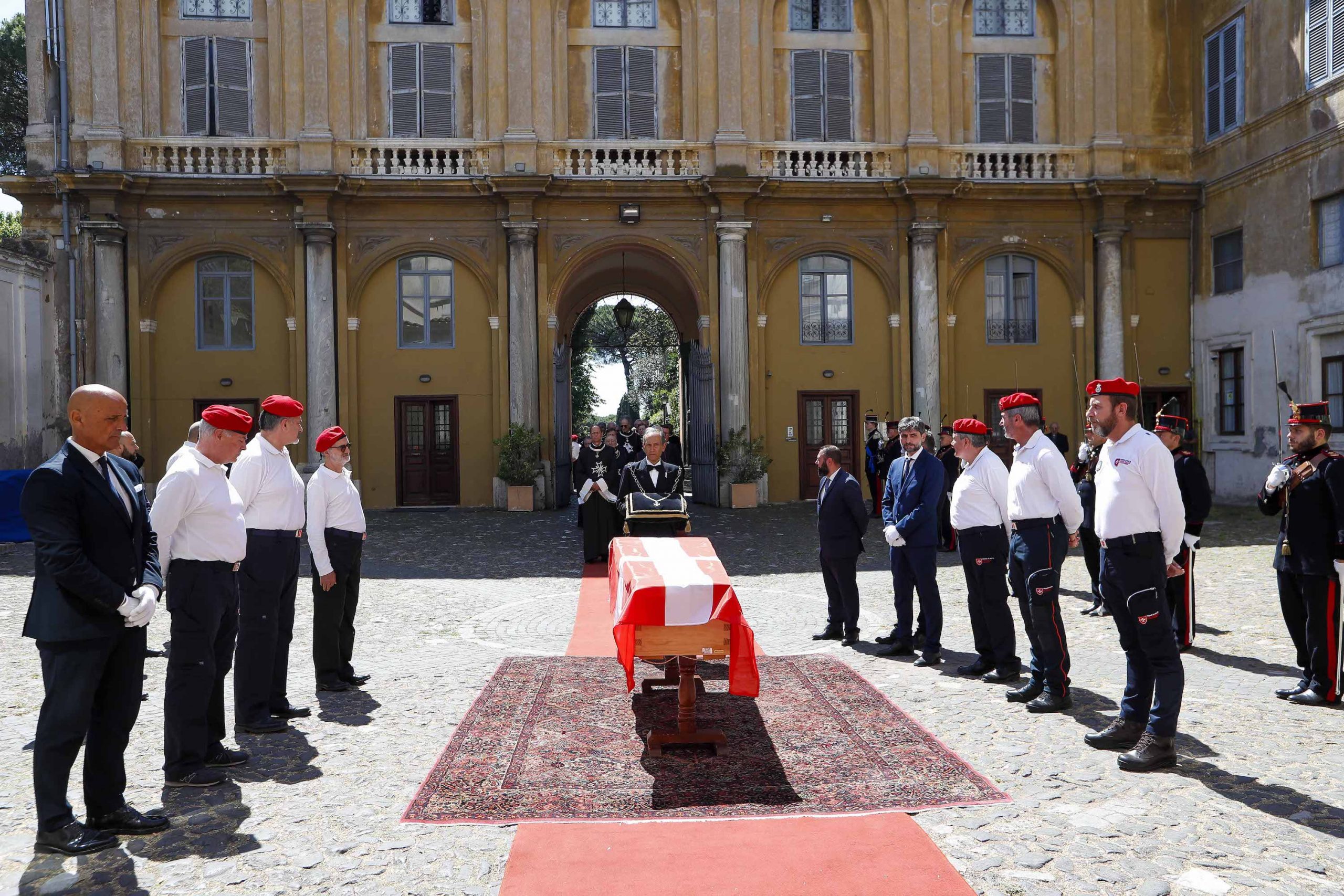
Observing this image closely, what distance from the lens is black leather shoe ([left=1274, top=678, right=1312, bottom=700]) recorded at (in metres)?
6.89

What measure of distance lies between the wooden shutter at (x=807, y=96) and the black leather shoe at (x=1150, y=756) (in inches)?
760

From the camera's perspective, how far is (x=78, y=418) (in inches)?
181

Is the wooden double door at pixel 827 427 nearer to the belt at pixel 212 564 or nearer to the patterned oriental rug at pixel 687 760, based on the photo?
the patterned oriental rug at pixel 687 760

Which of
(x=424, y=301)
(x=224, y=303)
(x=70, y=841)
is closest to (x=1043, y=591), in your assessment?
(x=70, y=841)

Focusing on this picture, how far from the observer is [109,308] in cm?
2114

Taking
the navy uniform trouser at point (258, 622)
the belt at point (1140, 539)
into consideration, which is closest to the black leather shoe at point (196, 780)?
the navy uniform trouser at point (258, 622)

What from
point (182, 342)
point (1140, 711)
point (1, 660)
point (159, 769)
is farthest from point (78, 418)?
point (182, 342)

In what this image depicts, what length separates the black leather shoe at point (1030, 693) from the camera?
689 centimetres

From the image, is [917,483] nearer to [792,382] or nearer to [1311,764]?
[1311,764]

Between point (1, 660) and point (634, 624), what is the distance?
588 cm

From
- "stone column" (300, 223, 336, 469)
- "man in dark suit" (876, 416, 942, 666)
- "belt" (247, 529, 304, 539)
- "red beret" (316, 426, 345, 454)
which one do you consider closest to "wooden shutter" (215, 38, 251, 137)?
"stone column" (300, 223, 336, 469)

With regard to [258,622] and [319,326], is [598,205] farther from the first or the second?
[258,622]

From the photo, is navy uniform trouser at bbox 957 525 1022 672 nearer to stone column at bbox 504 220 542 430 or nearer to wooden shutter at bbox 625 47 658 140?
stone column at bbox 504 220 542 430

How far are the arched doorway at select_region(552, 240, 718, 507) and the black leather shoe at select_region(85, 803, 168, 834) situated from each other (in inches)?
Result: 679
